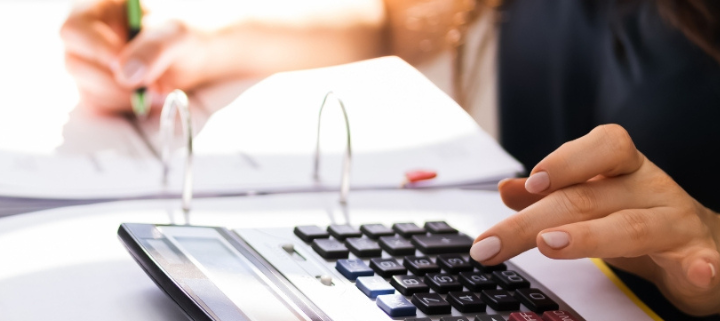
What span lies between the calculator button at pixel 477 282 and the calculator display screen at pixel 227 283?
0.34ft

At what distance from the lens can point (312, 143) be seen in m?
0.71

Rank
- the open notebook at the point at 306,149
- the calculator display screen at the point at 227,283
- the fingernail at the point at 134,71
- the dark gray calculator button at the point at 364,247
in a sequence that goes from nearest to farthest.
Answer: the calculator display screen at the point at 227,283 → the dark gray calculator button at the point at 364,247 → the open notebook at the point at 306,149 → the fingernail at the point at 134,71

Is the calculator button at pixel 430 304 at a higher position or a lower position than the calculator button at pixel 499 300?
higher

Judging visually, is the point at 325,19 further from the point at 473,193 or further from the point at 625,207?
the point at 625,207

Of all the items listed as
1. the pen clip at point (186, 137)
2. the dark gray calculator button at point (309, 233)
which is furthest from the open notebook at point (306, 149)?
the dark gray calculator button at point (309, 233)

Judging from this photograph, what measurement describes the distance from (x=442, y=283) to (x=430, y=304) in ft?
0.10

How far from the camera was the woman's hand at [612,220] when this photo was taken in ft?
1.42

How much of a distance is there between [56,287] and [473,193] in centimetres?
38

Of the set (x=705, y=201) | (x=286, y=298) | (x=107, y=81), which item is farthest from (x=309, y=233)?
(x=705, y=201)

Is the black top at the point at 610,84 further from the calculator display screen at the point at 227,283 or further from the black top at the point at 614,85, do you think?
the calculator display screen at the point at 227,283

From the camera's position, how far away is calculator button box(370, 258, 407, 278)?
0.42m

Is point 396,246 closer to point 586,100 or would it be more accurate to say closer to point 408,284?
point 408,284

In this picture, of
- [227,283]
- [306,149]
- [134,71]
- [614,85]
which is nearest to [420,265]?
[227,283]

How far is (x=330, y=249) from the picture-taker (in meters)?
0.45
